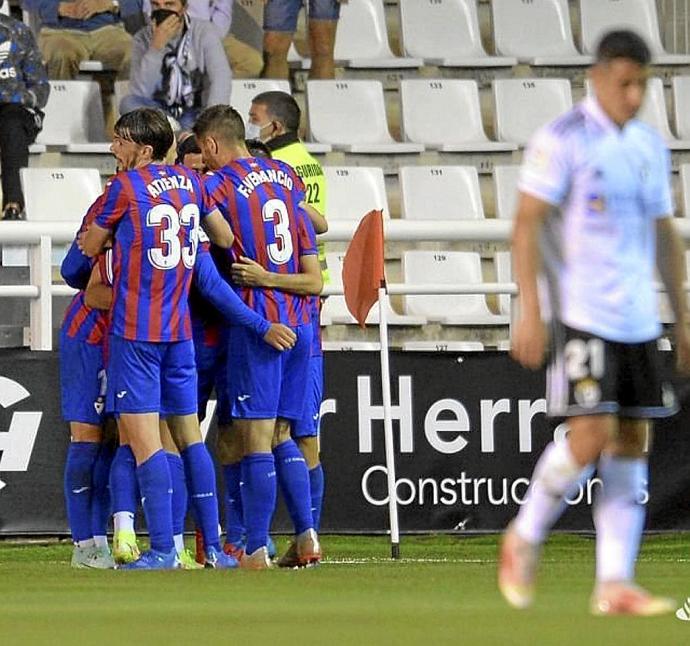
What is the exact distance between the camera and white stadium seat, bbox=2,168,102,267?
40.2 ft

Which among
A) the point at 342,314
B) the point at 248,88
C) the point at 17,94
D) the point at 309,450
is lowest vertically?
the point at 309,450

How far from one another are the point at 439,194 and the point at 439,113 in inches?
40.8

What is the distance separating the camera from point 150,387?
323 inches

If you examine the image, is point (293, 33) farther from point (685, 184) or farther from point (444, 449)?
point (444, 449)

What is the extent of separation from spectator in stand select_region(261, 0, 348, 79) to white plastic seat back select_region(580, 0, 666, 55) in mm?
2272

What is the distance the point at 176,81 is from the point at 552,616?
8.27 meters

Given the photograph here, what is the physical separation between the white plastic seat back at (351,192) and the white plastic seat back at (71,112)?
5.64 feet

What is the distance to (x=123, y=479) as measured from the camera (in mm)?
8445

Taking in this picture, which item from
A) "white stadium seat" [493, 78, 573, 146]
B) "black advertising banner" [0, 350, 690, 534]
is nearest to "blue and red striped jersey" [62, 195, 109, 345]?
"black advertising banner" [0, 350, 690, 534]

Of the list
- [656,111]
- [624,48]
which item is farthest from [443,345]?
[624,48]

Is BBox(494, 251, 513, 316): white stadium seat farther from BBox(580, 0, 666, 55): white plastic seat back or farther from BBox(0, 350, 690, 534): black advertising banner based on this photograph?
BBox(580, 0, 666, 55): white plastic seat back

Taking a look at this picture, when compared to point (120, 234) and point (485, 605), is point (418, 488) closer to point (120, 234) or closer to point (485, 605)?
point (120, 234)

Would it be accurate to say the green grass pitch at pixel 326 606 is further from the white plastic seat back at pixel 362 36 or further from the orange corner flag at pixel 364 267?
the white plastic seat back at pixel 362 36

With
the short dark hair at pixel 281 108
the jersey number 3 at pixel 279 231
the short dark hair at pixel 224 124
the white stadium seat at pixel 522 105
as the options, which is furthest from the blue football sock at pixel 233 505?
the white stadium seat at pixel 522 105
